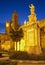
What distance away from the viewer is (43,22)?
41406 millimetres

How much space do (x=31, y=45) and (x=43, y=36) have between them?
11.0 ft

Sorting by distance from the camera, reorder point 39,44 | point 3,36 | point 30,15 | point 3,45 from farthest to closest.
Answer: point 3,36
point 3,45
point 30,15
point 39,44

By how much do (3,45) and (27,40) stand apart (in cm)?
2075

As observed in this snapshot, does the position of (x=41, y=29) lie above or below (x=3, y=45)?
above

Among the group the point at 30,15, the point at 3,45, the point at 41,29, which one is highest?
the point at 30,15

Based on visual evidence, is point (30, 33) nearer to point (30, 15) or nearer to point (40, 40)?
point (40, 40)

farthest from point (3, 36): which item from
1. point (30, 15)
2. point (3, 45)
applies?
point (30, 15)

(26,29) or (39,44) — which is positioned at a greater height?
(26,29)

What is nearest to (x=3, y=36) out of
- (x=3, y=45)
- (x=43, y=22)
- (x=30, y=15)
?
(x=3, y=45)

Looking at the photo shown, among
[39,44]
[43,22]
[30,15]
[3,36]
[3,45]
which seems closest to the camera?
[39,44]

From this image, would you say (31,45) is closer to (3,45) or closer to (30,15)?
(30,15)

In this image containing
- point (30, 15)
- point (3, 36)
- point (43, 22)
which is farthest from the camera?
point (3, 36)

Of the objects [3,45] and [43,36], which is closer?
[43,36]

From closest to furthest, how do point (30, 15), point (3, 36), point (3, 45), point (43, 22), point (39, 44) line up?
point (39, 44), point (43, 22), point (30, 15), point (3, 45), point (3, 36)
